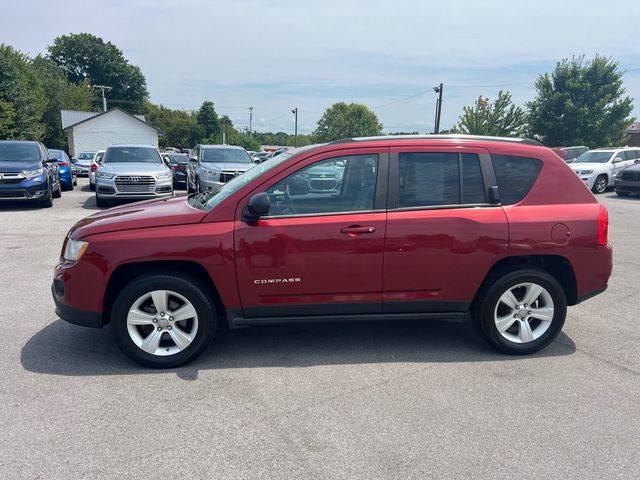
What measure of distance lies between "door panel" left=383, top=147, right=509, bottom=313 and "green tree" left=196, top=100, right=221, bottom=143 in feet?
264

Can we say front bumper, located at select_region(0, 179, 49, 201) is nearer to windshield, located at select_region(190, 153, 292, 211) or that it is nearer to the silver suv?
the silver suv

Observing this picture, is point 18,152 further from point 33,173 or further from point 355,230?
point 355,230

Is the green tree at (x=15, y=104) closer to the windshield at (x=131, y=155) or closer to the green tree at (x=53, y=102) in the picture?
the green tree at (x=53, y=102)

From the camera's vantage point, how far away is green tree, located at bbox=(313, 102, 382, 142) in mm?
89938

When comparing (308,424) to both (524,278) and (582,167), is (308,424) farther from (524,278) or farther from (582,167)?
(582,167)

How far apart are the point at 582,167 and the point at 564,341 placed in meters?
17.5

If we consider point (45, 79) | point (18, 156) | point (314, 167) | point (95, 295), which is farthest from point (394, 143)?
point (45, 79)

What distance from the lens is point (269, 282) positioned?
396 cm

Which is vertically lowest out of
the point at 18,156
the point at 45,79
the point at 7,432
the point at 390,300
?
the point at 7,432

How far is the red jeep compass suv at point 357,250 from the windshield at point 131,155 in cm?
1053

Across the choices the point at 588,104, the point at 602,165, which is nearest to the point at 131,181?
the point at 602,165

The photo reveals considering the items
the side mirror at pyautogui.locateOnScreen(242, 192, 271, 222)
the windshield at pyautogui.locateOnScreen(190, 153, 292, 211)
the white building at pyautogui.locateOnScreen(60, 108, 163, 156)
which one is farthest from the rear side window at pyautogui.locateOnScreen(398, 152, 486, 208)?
the white building at pyautogui.locateOnScreen(60, 108, 163, 156)

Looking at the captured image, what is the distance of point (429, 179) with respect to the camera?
4172 millimetres

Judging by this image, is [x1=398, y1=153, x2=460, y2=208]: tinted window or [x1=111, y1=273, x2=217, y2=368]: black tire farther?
[x1=398, y1=153, x2=460, y2=208]: tinted window
